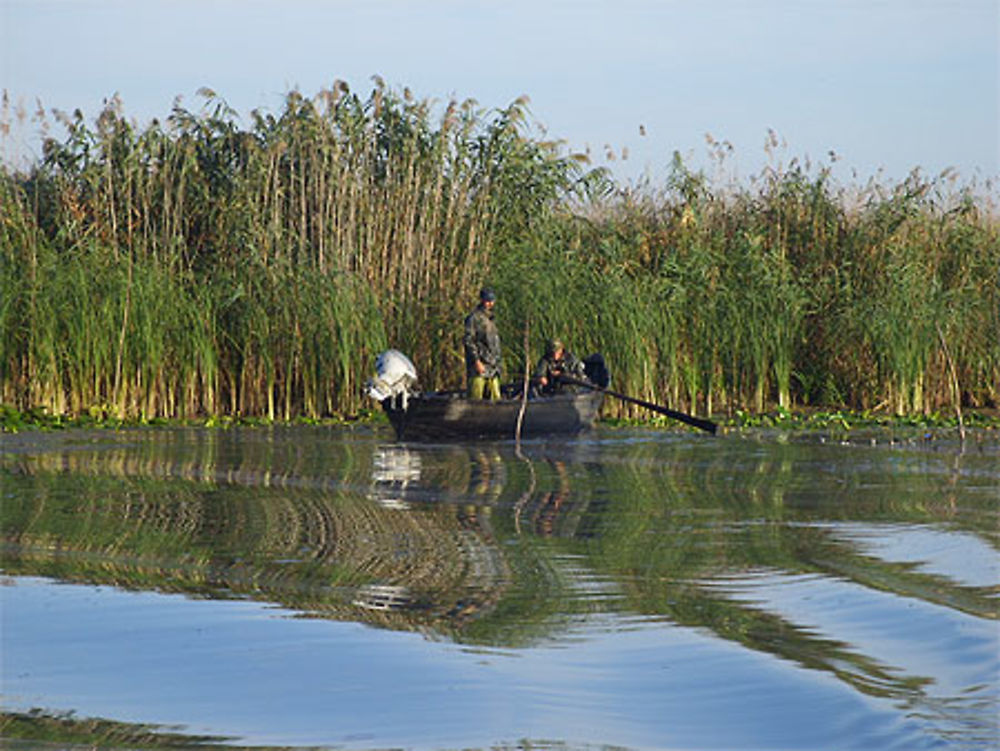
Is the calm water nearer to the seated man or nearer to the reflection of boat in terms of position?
the reflection of boat

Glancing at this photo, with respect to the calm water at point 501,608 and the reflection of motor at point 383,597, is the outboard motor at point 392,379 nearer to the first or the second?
the calm water at point 501,608

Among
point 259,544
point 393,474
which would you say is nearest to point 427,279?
point 393,474

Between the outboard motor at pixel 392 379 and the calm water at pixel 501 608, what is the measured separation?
285cm

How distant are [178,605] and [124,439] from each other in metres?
9.88

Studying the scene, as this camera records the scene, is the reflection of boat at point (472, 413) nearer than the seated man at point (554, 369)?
Yes

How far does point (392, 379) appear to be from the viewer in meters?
17.9

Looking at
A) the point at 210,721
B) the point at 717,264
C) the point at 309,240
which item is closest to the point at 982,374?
the point at 717,264

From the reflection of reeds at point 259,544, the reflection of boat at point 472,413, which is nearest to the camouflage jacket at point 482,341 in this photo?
the reflection of boat at point 472,413

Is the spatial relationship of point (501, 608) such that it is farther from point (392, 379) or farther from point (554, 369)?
point (554, 369)

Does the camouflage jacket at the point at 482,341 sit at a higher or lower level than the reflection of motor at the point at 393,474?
higher

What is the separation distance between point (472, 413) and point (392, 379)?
0.92 meters

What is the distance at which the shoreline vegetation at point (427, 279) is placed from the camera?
1925cm

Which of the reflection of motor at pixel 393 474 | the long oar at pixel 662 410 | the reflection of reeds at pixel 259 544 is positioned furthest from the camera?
the long oar at pixel 662 410

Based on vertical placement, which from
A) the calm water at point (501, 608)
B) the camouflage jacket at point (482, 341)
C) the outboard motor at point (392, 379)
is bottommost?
the calm water at point (501, 608)
